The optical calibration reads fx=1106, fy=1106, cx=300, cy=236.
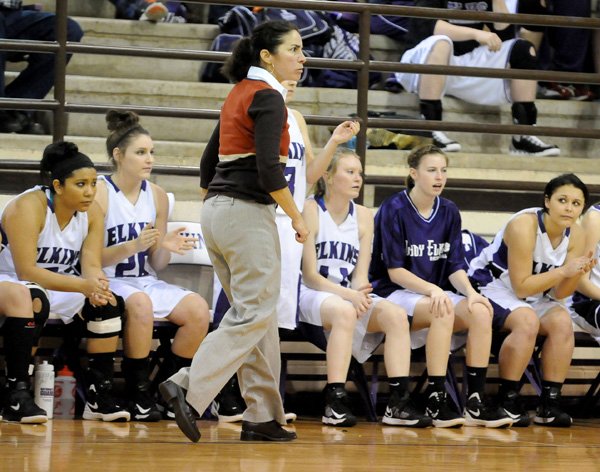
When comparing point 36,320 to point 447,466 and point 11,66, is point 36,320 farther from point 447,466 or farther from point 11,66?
point 11,66

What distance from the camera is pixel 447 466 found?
3.76m

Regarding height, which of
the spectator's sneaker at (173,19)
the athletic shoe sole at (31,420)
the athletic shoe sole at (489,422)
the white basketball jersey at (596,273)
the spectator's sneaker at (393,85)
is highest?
the spectator's sneaker at (173,19)

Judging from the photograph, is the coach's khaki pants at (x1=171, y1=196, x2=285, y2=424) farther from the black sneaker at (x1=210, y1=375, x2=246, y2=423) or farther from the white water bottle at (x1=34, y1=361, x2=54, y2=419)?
the white water bottle at (x1=34, y1=361, x2=54, y2=419)

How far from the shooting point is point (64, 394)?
4906mm

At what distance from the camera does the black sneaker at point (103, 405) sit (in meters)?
4.73

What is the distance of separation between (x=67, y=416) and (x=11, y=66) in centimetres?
273

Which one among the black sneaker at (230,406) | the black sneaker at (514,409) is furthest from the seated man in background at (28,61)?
the black sneaker at (514,409)

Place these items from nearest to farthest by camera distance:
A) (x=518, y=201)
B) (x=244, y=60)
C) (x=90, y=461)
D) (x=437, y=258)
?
(x=90, y=461) → (x=244, y=60) → (x=437, y=258) → (x=518, y=201)

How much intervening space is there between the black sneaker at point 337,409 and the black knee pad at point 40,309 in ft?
4.18

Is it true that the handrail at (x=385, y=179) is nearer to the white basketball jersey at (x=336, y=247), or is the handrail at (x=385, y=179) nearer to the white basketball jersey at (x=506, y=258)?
the white basketball jersey at (x=506, y=258)

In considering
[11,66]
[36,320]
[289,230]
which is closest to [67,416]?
[36,320]

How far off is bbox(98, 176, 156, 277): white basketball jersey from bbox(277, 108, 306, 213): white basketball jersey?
2.15ft

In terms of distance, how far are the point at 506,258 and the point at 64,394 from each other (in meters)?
2.23

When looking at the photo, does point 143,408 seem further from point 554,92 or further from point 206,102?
point 554,92
